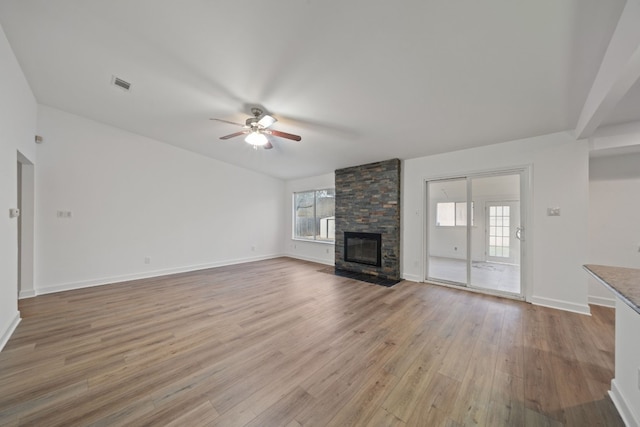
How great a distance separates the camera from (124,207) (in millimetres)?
4637

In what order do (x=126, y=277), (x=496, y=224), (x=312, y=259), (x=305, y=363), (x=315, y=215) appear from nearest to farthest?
(x=305, y=363) → (x=126, y=277) → (x=496, y=224) → (x=312, y=259) → (x=315, y=215)

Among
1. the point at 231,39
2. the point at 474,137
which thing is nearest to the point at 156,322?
the point at 231,39

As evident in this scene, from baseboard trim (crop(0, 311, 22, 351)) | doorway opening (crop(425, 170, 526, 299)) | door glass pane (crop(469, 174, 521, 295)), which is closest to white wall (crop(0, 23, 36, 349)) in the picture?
baseboard trim (crop(0, 311, 22, 351))

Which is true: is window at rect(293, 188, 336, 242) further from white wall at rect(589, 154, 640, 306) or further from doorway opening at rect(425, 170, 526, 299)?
white wall at rect(589, 154, 640, 306)

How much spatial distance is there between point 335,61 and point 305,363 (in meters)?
2.90

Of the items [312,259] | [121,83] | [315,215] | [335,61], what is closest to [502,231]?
[315,215]

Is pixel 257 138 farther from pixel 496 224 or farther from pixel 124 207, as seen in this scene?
pixel 496 224

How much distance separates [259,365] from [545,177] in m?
4.51

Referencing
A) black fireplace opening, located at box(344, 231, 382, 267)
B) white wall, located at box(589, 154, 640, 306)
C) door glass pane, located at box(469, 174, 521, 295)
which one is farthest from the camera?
door glass pane, located at box(469, 174, 521, 295)

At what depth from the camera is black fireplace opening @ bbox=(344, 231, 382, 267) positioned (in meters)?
5.06

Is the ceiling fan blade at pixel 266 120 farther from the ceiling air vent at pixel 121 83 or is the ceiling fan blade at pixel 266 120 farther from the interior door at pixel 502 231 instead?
the interior door at pixel 502 231

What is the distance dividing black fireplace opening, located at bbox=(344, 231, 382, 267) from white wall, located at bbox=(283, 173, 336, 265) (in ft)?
2.29

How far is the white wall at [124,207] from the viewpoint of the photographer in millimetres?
3949

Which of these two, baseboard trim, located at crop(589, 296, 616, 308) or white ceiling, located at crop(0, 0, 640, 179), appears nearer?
white ceiling, located at crop(0, 0, 640, 179)
